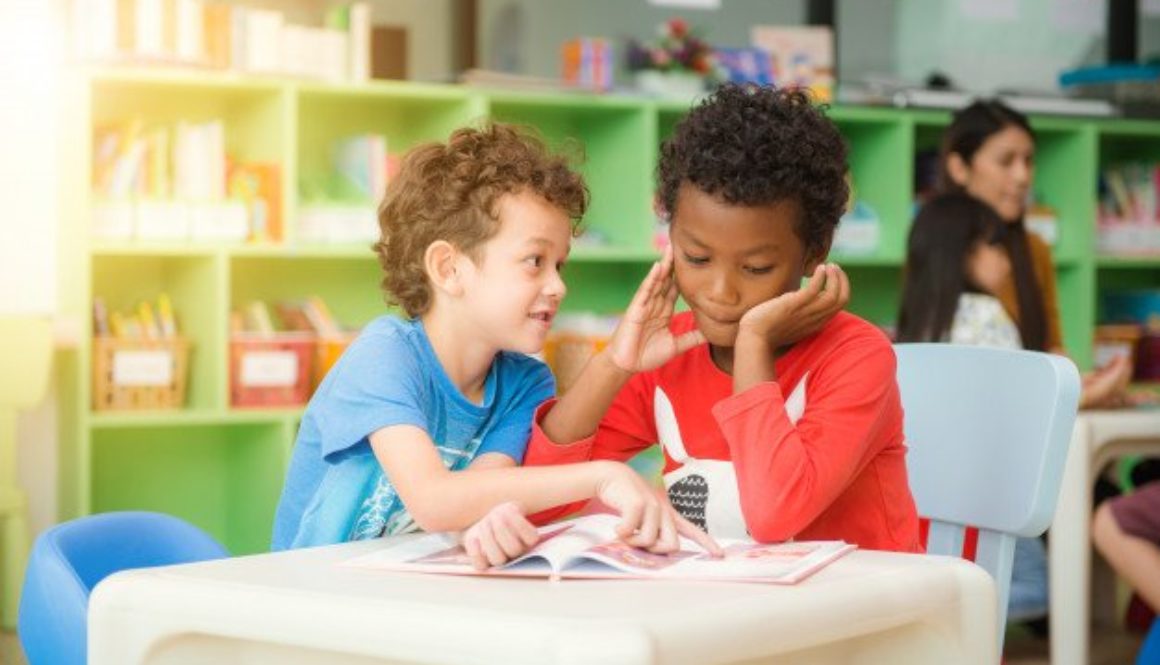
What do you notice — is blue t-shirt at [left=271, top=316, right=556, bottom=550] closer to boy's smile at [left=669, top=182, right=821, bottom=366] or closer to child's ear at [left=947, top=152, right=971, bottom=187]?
boy's smile at [left=669, top=182, right=821, bottom=366]

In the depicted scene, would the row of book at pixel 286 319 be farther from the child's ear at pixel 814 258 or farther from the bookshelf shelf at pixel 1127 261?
the child's ear at pixel 814 258

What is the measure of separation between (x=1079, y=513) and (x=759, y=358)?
1.51 meters

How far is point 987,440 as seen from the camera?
1846 mm

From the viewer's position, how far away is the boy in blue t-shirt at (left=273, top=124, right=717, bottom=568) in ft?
5.03

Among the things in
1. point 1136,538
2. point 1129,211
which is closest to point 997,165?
point 1136,538

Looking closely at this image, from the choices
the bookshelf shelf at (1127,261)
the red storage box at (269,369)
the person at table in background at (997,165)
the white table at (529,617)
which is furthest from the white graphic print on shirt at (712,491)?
the bookshelf shelf at (1127,261)

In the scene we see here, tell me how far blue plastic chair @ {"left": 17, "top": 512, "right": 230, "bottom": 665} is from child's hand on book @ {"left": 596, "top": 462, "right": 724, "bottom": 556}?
17.1 inches

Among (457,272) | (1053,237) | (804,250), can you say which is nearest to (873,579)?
(804,250)

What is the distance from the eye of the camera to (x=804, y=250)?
169 centimetres

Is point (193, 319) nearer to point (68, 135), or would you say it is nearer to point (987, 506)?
point (68, 135)

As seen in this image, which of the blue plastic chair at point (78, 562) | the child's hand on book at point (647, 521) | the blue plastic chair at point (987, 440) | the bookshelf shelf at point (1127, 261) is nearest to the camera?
the child's hand on book at point (647, 521)

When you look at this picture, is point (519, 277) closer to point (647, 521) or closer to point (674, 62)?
point (647, 521)

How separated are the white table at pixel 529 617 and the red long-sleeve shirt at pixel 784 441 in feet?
0.74

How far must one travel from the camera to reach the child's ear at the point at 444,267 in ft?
5.91
